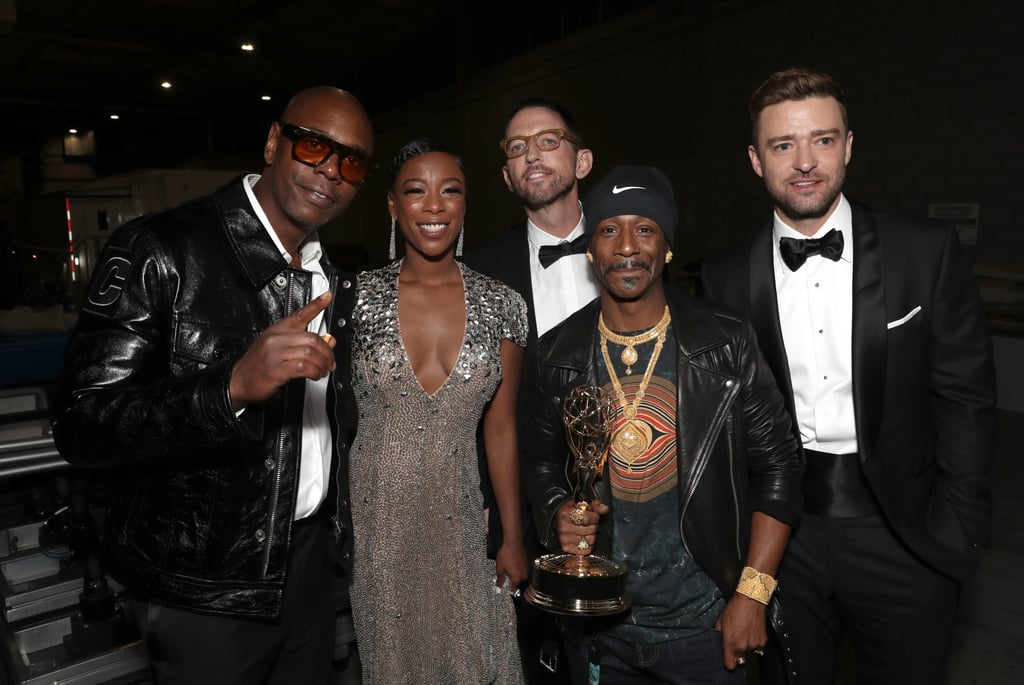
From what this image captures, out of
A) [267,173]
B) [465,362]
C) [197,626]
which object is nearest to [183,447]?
[197,626]

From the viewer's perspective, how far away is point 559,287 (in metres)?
2.98

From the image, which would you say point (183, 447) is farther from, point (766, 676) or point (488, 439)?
point (766, 676)

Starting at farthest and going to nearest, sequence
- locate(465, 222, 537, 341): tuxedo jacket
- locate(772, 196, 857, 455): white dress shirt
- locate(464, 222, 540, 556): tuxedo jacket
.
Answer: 1. locate(465, 222, 537, 341): tuxedo jacket
2. locate(464, 222, 540, 556): tuxedo jacket
3. locate(772, 196, 857, 455): white dress shirt

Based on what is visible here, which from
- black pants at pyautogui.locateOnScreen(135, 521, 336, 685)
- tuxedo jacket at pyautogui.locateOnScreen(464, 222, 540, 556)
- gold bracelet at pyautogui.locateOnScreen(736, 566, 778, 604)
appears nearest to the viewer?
black pants at pyautogui.locateOnScreen(135, 521, 336, 685)

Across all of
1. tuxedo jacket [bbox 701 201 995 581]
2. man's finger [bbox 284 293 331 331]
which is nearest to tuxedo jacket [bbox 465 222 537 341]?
tuxedo jacket [bbox 701 201 995 581]

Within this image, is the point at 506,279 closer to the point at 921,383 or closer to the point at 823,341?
the point at 823,341

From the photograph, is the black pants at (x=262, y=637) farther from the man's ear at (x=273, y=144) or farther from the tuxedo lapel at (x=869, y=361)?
the tuxedo lapel at (x=869, y=361)

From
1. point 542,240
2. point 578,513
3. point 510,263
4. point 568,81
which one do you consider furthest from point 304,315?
point 568,81

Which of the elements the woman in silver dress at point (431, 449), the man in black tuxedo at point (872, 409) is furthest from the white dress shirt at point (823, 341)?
the woman in silver dress at point (431, 449)

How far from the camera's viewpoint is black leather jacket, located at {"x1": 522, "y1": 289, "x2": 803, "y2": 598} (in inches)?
77.6

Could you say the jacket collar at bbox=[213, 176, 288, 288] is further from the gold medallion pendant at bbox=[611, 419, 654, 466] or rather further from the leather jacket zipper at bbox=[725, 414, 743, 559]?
the leather jacket zipper at bbox=[725, 414, 743, 559]

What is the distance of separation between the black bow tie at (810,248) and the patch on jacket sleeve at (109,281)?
1843mm

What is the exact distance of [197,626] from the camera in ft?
5.72

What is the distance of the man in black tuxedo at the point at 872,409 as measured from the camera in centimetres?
216
